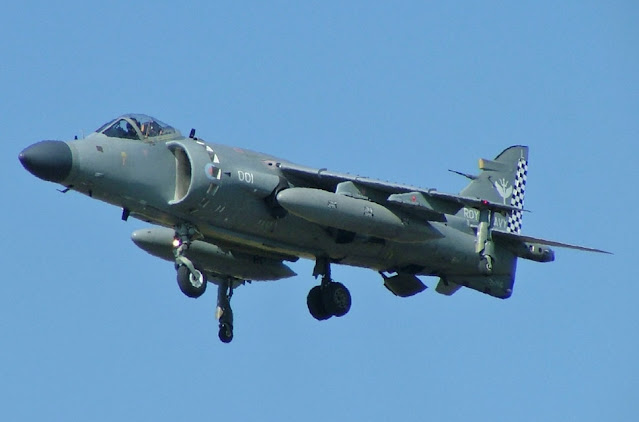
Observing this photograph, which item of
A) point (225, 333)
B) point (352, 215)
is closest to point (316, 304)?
point (225, 333)

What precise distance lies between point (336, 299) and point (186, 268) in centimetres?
363

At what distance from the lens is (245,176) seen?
28172mm

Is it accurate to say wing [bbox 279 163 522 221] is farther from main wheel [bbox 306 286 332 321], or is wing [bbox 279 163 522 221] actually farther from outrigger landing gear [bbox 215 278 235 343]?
outrigger landing gear [bbox 215 278 235 343]

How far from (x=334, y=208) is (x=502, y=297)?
6528mm

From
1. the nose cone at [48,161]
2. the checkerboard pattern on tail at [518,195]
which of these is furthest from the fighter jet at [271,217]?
the checkerboard pattern on tail at [518,195]

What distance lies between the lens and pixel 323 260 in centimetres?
3023

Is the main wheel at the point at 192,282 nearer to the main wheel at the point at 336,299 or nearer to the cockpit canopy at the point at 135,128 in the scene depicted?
the cockpit canopy at the point at 135,128

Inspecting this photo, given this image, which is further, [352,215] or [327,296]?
[327,296]

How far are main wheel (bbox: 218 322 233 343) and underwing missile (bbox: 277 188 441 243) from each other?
14.4 ft

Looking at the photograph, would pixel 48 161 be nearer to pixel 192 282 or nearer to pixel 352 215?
pixel 192 282

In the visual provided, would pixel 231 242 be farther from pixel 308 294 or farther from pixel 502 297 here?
pixel 502 297

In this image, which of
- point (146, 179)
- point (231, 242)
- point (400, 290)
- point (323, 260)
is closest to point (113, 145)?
point (146, 179)

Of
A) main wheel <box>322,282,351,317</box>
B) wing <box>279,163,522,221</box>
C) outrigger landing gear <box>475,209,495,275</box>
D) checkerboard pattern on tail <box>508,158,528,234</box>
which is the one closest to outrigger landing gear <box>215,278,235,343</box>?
main wheel <box>322,282,351,317</box>

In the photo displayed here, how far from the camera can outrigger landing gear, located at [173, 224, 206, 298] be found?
2784 centimetres
